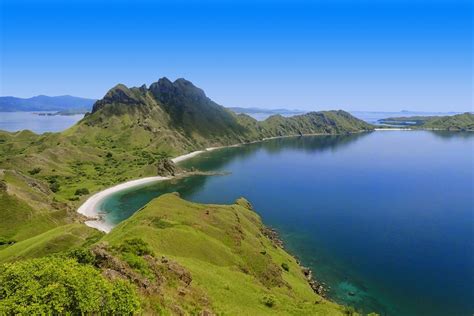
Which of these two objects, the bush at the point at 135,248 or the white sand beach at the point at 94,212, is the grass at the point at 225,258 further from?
the white sand beach at the point at 94,212

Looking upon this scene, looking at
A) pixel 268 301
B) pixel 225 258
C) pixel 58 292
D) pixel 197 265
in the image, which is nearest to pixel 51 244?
pixel 197 265

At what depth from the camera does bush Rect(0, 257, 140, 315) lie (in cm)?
3143

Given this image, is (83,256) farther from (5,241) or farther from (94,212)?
(94,212)

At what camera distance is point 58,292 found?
3272 cm

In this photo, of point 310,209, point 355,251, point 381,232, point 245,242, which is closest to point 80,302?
point 245,242

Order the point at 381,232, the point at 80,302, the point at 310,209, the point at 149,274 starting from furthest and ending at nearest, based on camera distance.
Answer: the point at 310,209 < the point at 381,232 < the point at 149,274 < the point at 80,302

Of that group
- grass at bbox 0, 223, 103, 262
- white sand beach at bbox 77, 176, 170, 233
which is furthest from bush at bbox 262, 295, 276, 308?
white sand beach at bbox 77, 176, 170, 233

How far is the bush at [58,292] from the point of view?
31428 millimetres

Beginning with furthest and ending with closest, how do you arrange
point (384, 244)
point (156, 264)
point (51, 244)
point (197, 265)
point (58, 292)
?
point (384, 244), point (51, 244), point (197, 265), point (156, 264), point (58, 292)

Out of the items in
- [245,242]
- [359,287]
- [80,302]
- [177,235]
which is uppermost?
[80,302]

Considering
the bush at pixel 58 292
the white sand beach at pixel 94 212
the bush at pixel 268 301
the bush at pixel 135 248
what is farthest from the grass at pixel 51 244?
the bush at pixel 58 292

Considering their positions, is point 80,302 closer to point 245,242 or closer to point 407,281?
point 245,242

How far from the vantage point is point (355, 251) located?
123 m

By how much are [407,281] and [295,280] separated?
34997 mm
